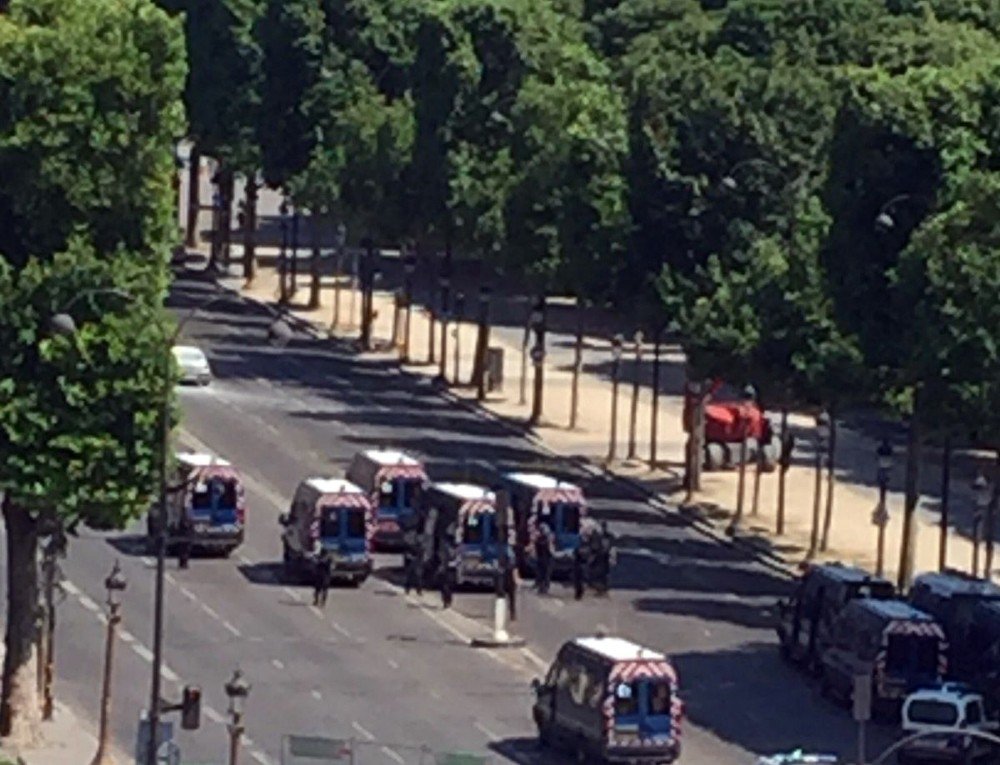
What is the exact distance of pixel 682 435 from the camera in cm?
13500

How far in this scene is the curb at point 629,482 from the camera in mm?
113000

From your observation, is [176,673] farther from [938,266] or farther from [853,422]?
[853,422]

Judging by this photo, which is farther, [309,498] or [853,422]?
[853,422]

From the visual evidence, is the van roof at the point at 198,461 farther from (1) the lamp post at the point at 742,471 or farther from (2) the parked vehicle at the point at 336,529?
(1) the lamp post at the point at 742,471

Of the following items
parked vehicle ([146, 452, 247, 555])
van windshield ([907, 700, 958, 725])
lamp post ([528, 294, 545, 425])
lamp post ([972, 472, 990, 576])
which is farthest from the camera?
→ lamp post ([528, 294, 545, 425])

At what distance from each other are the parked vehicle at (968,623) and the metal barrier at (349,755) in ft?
40.0

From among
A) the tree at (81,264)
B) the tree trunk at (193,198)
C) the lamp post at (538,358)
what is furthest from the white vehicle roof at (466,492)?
the tree trunk at (193,198)

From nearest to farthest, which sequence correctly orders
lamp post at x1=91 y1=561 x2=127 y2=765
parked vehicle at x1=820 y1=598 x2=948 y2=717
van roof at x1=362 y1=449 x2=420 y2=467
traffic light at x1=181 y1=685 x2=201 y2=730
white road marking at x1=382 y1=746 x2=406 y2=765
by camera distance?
traffic light at x1=181 y1=685 x2=201 y2=730 < lamp post at x1=91 y1=561 x2=127 y2=765 < white road marking at x1=382 y1=746 x2=406 y2=765 < parked vehicle at x1=820 y1=598 x2=948 y2=717 < van roof at x1=362 y1=449 x2=420 y2=467

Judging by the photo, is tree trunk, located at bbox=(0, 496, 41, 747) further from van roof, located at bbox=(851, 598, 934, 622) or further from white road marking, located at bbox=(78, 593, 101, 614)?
van roof, located at bbox=(851, 598, 934, 622)

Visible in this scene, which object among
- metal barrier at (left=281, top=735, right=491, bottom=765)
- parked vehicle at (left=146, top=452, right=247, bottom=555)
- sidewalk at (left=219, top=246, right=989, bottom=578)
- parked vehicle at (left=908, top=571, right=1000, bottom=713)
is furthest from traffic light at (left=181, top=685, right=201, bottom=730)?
sidewalk at (left=219, top=246, right=989, bottom=578)

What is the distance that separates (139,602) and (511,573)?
27.2 ft

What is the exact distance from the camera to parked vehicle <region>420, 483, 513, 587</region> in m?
104

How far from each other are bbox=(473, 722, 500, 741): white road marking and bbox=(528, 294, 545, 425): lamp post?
40.5 m

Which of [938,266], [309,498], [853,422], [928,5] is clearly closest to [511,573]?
[309,498]
